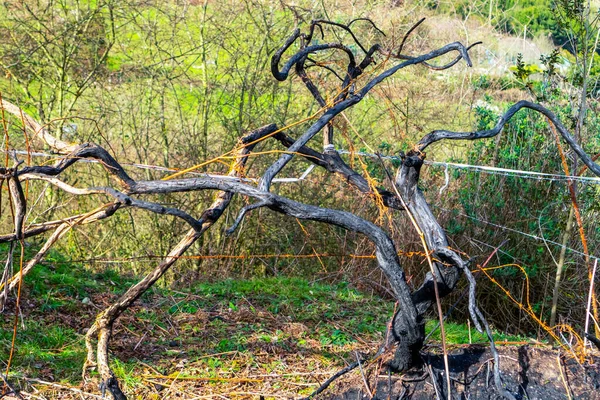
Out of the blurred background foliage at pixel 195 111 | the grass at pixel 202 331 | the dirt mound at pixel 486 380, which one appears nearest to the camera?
the dirt mound at pixel 486 380

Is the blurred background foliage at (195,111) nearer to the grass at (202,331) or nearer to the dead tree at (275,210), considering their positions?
the grass at (202,331)

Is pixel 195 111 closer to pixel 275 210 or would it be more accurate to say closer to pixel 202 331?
pixel 202 331

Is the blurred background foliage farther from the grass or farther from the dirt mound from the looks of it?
the dirt mound

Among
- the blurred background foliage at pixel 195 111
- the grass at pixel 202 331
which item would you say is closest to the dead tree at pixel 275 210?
the grass at pixel 202 331

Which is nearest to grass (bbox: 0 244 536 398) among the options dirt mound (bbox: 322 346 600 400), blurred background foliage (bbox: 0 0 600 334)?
dirt mound (bbox: 322 346 600 400)

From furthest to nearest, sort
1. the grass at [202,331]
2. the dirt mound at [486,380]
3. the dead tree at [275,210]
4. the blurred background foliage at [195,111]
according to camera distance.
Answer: the blurred background foliage at [195,111] < the grass at [202,331] < the dirt mound at [486,380] < the dead tree at [275,210]

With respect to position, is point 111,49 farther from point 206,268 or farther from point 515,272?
point 515,272

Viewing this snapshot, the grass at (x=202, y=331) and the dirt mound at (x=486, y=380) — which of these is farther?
the grass at (x=202, y=331)

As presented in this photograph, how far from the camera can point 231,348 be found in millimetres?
3680

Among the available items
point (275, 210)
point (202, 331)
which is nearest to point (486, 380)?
point (275, 210)

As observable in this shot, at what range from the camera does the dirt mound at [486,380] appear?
3035 mm

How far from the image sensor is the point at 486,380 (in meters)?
3.07

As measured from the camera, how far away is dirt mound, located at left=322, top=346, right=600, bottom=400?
119 inches

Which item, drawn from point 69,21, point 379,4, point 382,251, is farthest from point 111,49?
point 382,251
